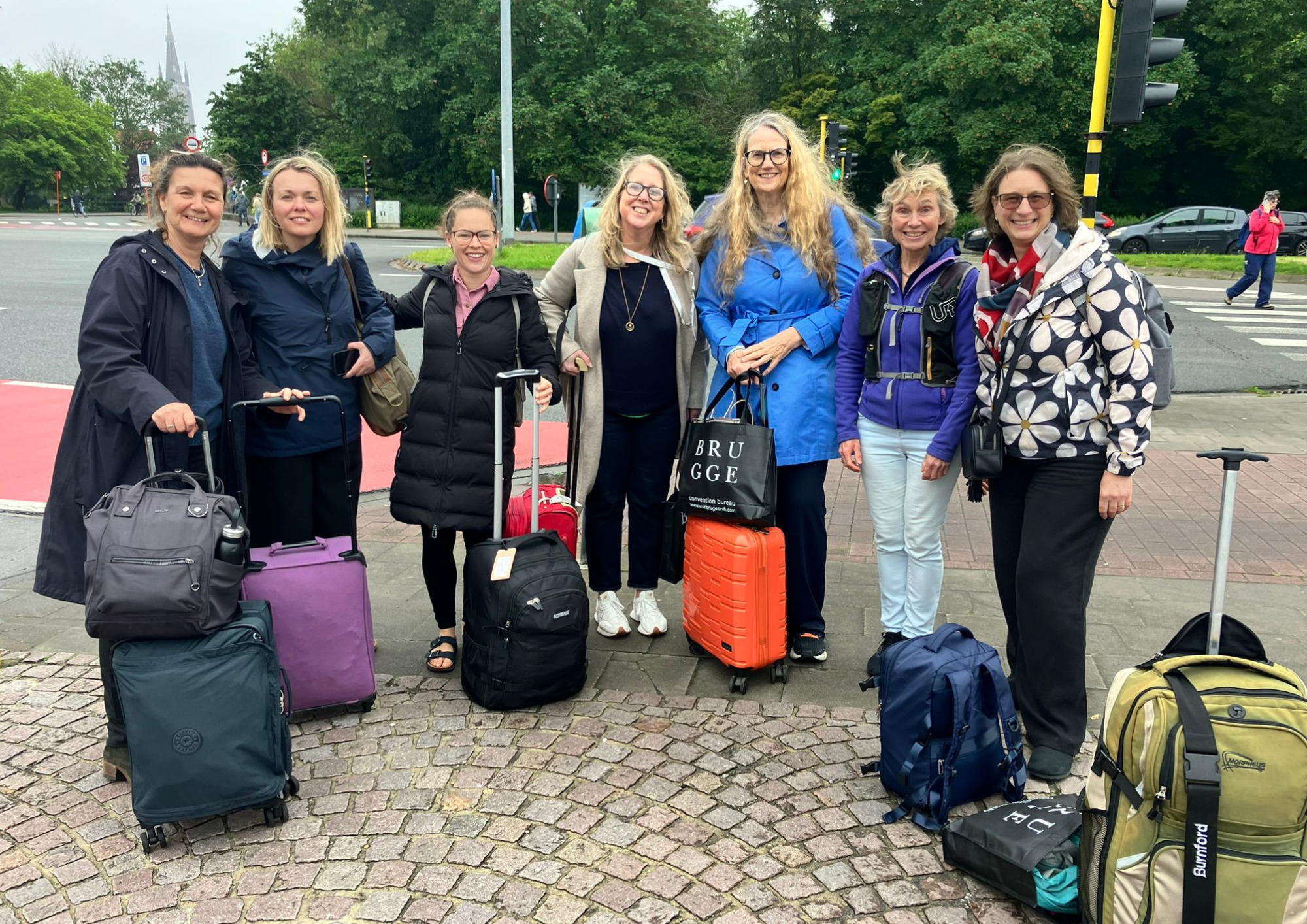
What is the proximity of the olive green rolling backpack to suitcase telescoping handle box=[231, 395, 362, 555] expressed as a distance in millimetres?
2573

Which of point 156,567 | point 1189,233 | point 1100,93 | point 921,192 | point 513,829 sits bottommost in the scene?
point 513,829

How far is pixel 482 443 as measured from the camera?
3.92 m

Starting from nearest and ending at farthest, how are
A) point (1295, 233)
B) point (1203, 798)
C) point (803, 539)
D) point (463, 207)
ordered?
point (1203, 798)
point (463, 207)
point (803, 539)
point (1295, 233)

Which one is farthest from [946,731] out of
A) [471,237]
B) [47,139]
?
[47,139]

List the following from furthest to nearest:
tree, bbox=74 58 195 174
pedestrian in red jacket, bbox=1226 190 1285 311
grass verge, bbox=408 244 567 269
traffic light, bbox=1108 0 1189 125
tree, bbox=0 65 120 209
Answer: tree, bbox=74 58 195 174, tree, bbox=0 65 120 209, grass verge, bbox=408 244 567 269, pedestrian in red jacket, bbox=1226 190 1285 311, traffic light, bbox=1108 0 1189 125

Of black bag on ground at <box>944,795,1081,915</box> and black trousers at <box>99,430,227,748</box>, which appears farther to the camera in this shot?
black trousers at <box>99,430,227,748</box>

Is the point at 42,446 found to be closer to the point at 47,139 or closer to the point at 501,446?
the point at 501,446

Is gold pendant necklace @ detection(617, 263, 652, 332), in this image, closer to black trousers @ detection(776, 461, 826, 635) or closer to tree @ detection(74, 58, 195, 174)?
black trousers @ detection(776, 461, 826, 635)

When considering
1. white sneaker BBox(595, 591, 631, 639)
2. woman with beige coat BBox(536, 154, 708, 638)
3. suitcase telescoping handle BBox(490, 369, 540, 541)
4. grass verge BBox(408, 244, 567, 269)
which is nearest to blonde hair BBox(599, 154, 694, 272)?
woman with beige coat BBox(536, 154, 708, 638)

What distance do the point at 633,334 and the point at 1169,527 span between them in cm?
391

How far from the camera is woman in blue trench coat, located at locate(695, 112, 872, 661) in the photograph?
392cm

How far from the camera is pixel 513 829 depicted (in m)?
3.00

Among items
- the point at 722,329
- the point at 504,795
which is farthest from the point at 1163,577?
the point at 504,795

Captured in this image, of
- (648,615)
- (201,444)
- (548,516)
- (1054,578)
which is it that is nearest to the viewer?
(1054,578)
